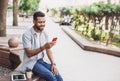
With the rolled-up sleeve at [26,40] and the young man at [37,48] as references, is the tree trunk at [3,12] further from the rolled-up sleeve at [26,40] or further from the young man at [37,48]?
the rolled-up sleeve at [26,40]

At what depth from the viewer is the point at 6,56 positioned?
9164 millimetres

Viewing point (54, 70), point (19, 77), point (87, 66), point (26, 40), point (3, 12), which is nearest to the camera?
point (26, 40)

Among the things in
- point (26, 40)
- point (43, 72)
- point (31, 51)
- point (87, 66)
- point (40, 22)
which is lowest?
point (87, 66)

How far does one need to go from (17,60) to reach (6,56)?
21.3 inches

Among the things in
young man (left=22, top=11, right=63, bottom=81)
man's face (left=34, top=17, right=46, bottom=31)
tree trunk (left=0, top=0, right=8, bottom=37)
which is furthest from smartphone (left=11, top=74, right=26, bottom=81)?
tree trunk (left=0, top=0, right=8, bottom=37)

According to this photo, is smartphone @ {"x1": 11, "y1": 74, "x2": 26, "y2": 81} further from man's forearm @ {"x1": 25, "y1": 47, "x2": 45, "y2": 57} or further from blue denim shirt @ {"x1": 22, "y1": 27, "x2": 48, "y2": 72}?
man's forearm @ {"x1": 25, "y1": 47, "x2": 45, "y2": 57}

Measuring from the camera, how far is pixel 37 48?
574cm

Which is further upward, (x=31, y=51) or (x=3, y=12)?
(x=31, y=51)

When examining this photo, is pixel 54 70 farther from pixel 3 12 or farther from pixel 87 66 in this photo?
pixel 3 12

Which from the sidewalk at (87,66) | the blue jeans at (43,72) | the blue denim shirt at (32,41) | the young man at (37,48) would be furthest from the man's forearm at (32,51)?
the sidewalk at (87,66)

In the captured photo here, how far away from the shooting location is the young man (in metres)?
5.81

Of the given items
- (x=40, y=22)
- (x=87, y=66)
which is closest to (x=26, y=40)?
(x=40, y=22)

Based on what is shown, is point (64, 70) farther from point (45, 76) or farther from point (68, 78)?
point (45, 76)

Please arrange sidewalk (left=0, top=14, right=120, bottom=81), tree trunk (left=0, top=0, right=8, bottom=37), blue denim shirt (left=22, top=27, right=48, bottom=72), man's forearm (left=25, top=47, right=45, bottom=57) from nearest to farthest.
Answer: man's forearm (left=25, top=47, right=45, bottom=57), blue denim shirt (left=22, top=27, right=48, bottom=72), sidewalk (left=0, top=14, right=120, bottom=81), tree trunk (left=0, top=0, right=8, bottom=37)
